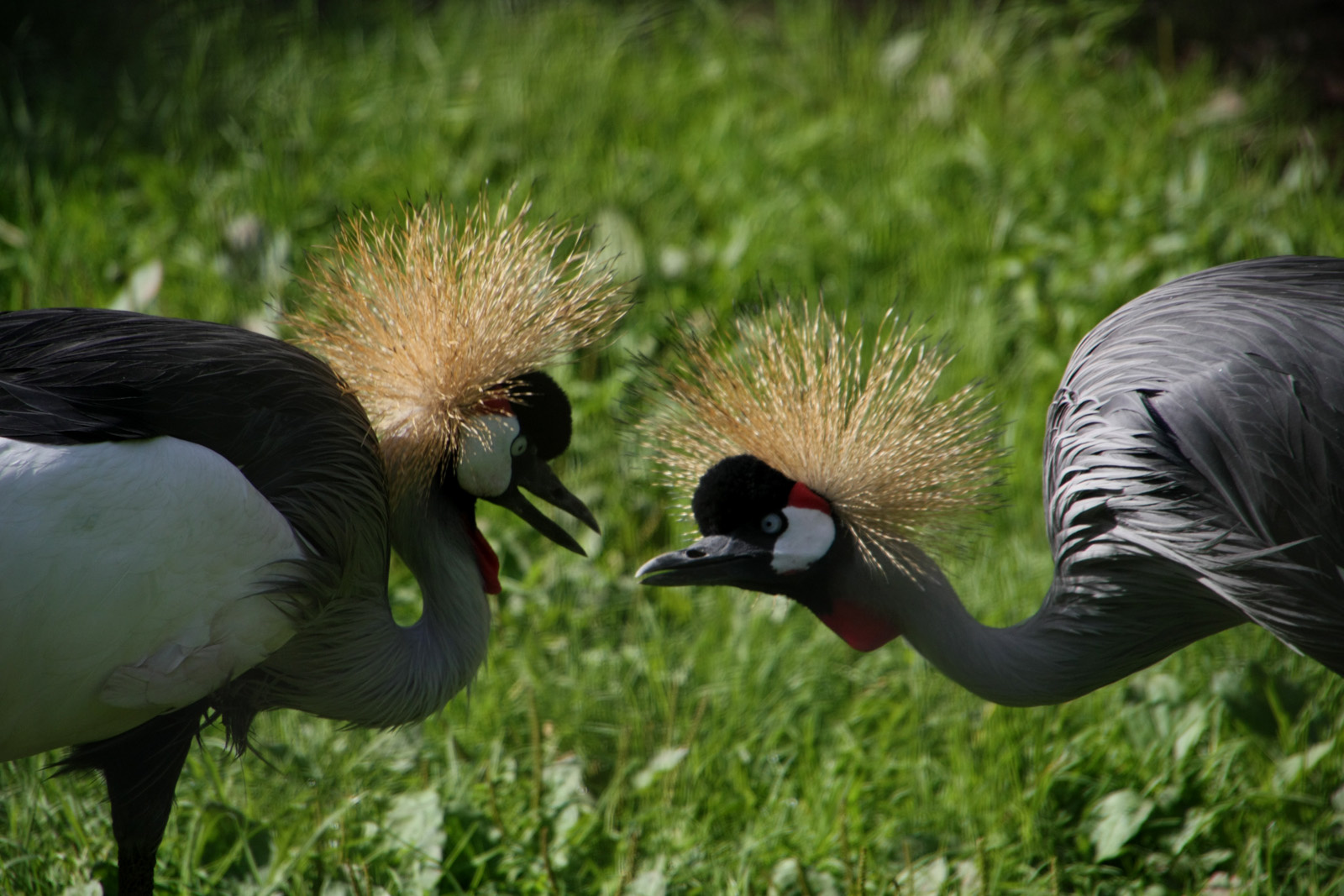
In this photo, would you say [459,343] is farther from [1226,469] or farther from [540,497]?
[1226,469]

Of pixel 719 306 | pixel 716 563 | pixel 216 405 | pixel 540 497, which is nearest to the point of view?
pixel 216 405

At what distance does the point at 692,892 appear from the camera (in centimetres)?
163

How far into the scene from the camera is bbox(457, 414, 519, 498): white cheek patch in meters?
1.48

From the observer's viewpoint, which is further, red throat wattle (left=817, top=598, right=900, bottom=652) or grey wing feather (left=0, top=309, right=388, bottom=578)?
red throat wattle (left=817, top=598, right=900, bottom=652)

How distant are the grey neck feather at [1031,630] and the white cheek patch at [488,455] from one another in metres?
0.44

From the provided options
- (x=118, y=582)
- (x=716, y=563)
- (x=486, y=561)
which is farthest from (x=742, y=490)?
(x=118, y=582)

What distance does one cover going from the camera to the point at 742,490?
4.79 feet

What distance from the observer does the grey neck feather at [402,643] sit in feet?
4.82

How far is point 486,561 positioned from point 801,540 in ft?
1.42

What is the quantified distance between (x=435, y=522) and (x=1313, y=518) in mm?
1066

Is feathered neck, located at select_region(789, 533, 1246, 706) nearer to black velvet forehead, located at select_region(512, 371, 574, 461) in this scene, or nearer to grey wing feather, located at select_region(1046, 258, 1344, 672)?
grey wing feather, located at select_region(1046, 258, 1344, 672)

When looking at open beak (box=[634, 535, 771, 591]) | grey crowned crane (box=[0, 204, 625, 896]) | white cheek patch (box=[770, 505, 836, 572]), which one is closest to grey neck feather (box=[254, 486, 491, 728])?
grey crowned crane (box=[0, 204, 625, 896])

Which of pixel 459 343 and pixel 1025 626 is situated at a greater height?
pixel 459 343

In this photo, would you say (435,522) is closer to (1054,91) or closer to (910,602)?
(910,602)
